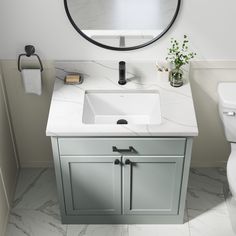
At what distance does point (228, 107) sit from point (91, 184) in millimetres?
889

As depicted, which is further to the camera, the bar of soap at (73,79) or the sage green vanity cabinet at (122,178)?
the bar of soap at (73,79)

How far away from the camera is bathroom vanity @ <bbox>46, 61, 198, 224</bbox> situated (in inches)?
83.7

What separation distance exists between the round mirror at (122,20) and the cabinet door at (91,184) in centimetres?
67

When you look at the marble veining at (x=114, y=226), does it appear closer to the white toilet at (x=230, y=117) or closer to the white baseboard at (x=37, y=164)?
the white baseboard at (x=37, y=164)

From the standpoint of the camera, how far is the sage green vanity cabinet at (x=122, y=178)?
2164 millimetres

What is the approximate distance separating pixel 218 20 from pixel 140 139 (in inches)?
31.6

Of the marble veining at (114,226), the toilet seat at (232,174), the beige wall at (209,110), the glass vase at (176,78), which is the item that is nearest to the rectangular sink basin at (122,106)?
the glass vase at (176,78)

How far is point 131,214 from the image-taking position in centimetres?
253

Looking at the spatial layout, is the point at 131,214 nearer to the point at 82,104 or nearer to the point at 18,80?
the point at 82,104

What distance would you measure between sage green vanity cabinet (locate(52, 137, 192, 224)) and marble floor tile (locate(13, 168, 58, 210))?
0.27 m

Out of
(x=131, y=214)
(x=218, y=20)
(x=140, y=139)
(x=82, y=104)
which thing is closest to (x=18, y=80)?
(x=82, y=104)

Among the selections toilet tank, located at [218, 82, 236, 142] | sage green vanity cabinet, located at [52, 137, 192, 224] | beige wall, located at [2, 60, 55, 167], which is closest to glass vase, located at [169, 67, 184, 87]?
toilet tank, located at [218, 82, 236, 142]

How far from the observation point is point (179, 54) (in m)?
2.44

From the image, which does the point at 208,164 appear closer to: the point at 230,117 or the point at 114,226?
the point at 230,117
